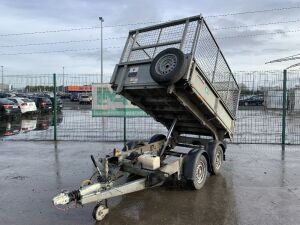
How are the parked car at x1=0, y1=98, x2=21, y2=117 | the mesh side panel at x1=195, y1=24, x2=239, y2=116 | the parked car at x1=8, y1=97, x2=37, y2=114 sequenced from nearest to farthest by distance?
the mesh side panel at x1=195, y1=24, x2=239, y2=116 → the parked car at x1=0, y1=98, x2=21, y2=117 → the parked car at x1=8, y1=97, x2=37, y2=114

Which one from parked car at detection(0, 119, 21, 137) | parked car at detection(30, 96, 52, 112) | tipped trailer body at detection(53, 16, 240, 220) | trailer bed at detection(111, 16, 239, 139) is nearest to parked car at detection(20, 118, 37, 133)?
parked car at detection(0, 119, 21, 137)

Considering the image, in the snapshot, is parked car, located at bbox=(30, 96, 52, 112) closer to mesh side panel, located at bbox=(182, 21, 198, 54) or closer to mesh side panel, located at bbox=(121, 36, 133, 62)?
mesh side panel, located at bbox=(121, 36, 133, 62)

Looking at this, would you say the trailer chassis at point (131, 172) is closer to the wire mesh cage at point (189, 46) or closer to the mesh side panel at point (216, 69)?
the mesh side panel at point (216, 69)

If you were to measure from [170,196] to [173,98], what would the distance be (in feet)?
6.05

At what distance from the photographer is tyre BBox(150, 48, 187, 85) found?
20.7ft

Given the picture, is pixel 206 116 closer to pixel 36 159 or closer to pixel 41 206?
pixel 41 206

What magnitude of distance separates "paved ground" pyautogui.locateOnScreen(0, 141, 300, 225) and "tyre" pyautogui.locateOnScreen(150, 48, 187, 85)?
2.12 meters

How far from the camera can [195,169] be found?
6895mm

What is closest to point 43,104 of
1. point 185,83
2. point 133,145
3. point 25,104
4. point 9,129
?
point 25,104

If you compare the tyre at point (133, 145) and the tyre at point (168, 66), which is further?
the tyre at point (133, 145)

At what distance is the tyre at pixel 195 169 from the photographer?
6.85 m

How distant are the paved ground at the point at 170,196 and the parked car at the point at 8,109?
16115 mm

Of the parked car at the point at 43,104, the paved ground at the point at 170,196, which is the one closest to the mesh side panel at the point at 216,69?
the paved ground at the point at 170,196

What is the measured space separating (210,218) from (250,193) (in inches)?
62.4
